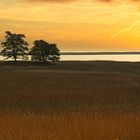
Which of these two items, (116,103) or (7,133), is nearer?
(7,133)

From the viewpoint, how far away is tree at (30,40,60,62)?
8288cm

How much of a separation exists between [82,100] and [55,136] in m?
13.3

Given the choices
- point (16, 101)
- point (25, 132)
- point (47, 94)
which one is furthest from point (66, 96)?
point (25, 132)

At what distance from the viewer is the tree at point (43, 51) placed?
272 ft

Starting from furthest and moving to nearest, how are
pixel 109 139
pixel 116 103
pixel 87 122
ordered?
pixel 116 103 → pixel 87 122 → pixel 109 139

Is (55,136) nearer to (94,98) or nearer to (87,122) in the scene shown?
(87,122)

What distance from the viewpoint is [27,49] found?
8631 centimetres

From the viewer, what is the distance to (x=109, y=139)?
10539 mm

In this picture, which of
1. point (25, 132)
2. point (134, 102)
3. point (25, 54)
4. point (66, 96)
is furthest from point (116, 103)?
point (25, 54)

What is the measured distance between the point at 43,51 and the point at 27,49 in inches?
190

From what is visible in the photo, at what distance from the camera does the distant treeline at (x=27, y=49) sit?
273ft

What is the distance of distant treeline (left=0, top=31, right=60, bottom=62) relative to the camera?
83250mm

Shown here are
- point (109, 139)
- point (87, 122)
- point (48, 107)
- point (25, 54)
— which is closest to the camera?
point (109, 139)

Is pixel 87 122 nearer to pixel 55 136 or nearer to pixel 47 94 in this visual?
pixel 55 136
